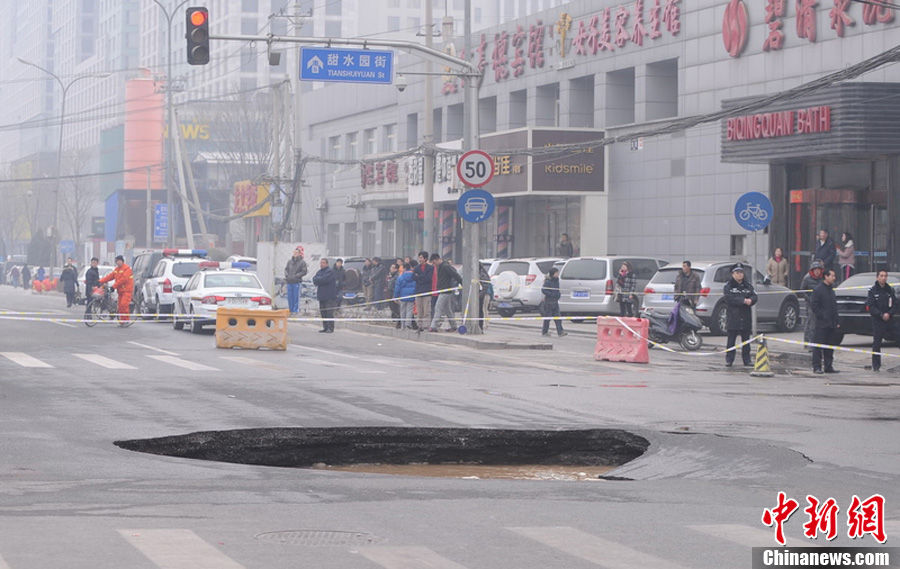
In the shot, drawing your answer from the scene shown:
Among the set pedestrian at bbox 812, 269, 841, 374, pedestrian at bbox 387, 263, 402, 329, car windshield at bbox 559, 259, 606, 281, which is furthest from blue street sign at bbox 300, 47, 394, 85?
pedestrian at bbox 812, 269, 841, 374

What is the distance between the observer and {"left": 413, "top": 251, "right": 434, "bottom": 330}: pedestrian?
30.1 m

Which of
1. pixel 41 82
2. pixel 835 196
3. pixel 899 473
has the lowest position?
pixel 899 473

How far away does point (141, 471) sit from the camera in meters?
10.3

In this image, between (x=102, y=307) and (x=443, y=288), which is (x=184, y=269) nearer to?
(x=102, y=307)

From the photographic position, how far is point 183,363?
21391 millimetres

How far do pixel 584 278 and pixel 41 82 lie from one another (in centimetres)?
16695

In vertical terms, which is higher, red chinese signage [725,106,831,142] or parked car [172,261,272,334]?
red chinese signage [725,106,831,142]

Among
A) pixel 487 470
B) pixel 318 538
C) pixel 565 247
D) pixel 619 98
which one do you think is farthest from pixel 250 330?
pixel 619 98

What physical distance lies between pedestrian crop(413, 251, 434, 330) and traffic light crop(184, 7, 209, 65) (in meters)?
8.69

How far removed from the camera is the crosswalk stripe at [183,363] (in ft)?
66.8

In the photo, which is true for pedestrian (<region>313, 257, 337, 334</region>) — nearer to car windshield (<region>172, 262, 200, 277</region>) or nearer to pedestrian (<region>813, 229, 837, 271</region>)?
car windshield (<region>172, 262, 200, 277</region>)

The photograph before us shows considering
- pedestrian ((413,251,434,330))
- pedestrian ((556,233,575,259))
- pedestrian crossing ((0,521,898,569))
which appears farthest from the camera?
pedestrian ((556,233,575,259))

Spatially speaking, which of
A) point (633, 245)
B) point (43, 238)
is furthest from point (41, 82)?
point (633, 245)

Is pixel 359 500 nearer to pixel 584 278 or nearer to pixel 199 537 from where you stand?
pixel 199 537
